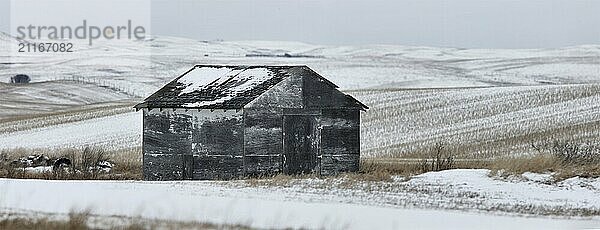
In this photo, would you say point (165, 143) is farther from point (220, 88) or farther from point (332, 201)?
→ point (332, 201)

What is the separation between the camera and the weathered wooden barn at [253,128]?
29.1 metres

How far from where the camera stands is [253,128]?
29000 millimetres

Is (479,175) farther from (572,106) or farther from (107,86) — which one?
(107,86)

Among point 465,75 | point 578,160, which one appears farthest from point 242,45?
point 578,160

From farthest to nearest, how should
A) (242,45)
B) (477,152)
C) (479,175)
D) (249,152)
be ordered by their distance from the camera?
(242,45)
(477,152)
(249,152)
(479,175)

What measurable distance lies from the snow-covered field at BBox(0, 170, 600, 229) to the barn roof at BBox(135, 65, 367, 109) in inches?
192

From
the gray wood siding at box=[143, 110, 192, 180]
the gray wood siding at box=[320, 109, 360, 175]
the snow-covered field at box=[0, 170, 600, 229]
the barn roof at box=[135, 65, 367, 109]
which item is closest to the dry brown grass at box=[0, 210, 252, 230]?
the snow-covered field at box=[0, 170, 600, 229]

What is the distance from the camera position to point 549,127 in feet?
141

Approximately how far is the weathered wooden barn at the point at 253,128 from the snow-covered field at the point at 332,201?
157 inches

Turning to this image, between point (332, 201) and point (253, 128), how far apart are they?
28.7 ft

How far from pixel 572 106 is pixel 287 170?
2304 cm

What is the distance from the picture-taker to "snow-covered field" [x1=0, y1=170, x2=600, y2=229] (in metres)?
17.2

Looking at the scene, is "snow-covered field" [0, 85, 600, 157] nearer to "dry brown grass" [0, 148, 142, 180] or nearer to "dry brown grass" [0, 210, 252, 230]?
"dry brown grass" [0, 148, 142, 180]

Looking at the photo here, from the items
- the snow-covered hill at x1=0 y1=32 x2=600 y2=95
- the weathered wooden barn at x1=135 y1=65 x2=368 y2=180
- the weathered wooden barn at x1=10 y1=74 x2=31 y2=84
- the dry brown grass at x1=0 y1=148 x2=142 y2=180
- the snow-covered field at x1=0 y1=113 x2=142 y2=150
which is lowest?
the dry brown grass at x1=0 y1=148 x2=142 y2=180
